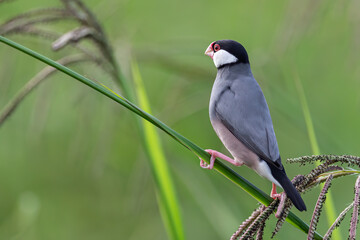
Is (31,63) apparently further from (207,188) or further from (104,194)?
(207,188)

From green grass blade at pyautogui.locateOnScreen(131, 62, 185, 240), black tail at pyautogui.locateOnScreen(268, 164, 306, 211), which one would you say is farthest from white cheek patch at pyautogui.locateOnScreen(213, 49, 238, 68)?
black tail at pyautogui.locateOnScreen(268, 164, 306, 211)

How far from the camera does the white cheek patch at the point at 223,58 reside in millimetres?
1731

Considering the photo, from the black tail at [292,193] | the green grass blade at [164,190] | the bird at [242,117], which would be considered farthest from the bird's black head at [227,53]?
the black tail at [292,193]

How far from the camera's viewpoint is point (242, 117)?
4.99ft

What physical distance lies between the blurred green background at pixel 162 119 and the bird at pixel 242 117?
0.19 m

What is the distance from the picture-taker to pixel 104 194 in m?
5.18

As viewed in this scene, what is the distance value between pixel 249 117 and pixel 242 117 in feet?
0.08

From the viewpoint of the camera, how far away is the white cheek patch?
68.2 inches

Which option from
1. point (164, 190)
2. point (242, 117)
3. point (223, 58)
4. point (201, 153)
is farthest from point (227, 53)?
point (201, 153)

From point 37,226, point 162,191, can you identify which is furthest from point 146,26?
point 162,191

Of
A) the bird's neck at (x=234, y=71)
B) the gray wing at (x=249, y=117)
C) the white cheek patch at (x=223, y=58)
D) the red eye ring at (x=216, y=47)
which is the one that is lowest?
the gray wing at (x=249, y=117)

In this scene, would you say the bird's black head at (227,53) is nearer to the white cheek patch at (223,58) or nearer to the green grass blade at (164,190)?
the white cheek patch at (223,58)

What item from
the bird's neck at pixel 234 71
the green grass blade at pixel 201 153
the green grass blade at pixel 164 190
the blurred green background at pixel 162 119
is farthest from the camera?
the blurred green background at pixel 162 119

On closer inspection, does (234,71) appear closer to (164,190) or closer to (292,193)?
(164,190)
